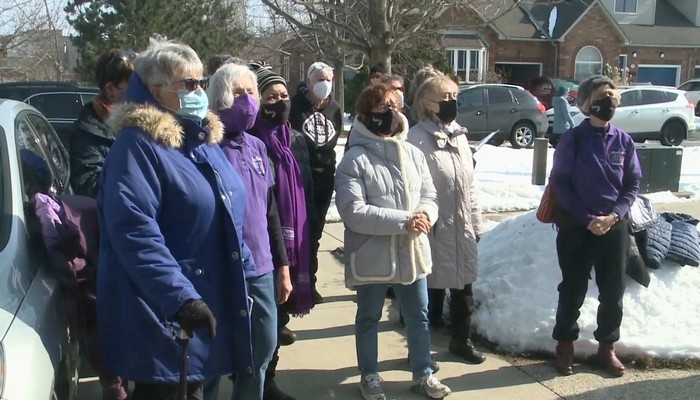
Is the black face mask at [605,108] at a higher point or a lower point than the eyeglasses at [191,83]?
lower

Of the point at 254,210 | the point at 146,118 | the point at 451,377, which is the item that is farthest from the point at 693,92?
the point at 146,118

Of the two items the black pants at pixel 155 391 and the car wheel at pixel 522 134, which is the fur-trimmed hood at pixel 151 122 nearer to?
the black pants at pixel 155 391

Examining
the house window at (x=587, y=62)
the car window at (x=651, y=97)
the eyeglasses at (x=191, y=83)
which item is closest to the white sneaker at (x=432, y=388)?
the eyeglasses at (x=191, y=83)

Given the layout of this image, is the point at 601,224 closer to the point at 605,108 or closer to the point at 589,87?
the point at 605,108

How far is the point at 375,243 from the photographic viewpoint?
373 cm

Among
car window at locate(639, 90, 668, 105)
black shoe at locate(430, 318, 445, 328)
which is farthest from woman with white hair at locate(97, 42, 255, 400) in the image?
car window at locate(639, 90, 668, 105)

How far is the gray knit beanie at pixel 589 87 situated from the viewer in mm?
4199

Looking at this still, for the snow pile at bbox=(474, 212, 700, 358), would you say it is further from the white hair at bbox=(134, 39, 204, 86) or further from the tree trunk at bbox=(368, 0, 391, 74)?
the tree trunk at bbox=(368, 0, 391, 74)

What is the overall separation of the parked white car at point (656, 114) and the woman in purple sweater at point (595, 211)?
49.1 feet

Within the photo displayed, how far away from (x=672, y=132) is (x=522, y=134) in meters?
4.44

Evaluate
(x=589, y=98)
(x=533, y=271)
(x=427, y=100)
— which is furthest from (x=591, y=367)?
(x=427, y=100)

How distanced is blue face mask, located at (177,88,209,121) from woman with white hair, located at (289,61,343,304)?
2.16 m

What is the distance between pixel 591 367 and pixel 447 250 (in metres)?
1.23

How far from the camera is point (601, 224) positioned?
401 centimetres
